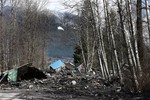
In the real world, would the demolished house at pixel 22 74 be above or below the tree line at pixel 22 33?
below

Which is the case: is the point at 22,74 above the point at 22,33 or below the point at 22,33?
below

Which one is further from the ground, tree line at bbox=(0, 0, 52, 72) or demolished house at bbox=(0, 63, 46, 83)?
tree line at bbox=(0, 0, 52, 72)

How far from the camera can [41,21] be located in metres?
74.4

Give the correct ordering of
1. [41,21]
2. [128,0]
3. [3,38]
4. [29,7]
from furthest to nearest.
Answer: [41,21] → [29,7] → [3,38] → [128,0]

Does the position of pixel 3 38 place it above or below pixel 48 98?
above

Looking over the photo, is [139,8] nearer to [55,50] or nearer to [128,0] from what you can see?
[128,0]

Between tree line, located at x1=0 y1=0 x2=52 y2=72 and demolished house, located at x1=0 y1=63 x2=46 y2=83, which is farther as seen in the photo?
tree line, located at x1=0 y1=0 x2=52 y2=72

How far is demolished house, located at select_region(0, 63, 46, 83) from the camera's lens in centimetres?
2857

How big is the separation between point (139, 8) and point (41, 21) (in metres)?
54.7

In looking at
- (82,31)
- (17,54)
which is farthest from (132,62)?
(17,54)

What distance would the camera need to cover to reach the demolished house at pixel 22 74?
28569 millimetres

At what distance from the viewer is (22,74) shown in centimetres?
2977

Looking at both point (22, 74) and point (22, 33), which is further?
point (22, 33)

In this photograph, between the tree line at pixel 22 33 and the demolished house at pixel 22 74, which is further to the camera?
the tree line at pixel 22 33
